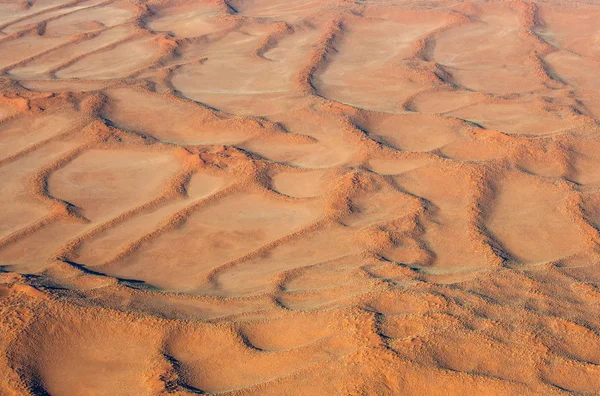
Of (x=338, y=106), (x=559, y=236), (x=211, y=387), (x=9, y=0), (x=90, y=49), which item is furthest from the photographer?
(x=9, y=0)

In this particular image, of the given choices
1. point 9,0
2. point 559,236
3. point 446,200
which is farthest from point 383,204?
point 9,0

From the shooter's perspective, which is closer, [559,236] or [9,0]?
[559,236]

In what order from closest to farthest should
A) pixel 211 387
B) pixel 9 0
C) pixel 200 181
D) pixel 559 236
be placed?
pixel 211 387, pixel 559 236, pixel 200 181, pixel 9 0

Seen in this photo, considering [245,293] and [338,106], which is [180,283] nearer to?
[245,293]

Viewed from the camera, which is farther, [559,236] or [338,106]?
[338,106]

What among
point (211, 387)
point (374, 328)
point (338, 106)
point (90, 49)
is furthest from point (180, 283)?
point (90, 49)

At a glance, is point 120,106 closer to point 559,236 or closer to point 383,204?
point 383,204
